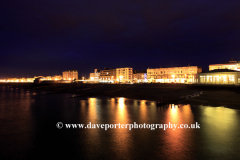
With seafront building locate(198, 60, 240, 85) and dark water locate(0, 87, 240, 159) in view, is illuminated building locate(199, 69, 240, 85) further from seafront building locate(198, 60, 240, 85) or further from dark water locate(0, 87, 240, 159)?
dark water locate(0, 87, 240, 159)

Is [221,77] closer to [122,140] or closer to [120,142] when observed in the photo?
[122,140]

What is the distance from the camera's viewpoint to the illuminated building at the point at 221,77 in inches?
2249

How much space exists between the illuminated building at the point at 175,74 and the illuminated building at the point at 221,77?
54229 millimetres

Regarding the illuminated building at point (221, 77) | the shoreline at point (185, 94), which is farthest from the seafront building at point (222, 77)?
the shoreline at point (185, 94)

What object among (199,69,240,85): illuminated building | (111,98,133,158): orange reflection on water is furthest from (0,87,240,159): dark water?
(199,69,240,85): illuminated building

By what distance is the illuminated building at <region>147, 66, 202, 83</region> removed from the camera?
12225 centimetres

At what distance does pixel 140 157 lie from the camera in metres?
10.5

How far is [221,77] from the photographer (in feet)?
198

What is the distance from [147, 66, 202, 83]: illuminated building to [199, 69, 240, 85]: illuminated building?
5423 centimetres

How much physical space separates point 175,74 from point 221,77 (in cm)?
7141

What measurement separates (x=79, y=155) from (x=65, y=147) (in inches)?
77.4

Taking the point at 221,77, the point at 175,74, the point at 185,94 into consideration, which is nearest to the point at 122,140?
the point at 185,94

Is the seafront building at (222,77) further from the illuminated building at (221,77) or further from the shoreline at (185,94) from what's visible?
the shoreline at (185,94)

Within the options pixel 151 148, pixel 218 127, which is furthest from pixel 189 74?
pixel 151 148
